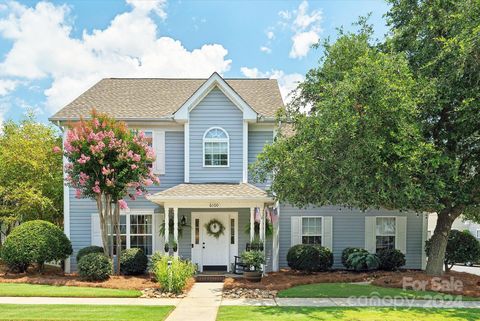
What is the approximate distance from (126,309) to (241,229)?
737 cm

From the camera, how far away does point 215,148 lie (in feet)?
53.9

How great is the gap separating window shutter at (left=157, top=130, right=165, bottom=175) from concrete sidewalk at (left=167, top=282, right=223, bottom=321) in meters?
5.46

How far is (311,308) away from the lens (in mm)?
10109

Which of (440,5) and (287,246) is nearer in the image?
(440,5)

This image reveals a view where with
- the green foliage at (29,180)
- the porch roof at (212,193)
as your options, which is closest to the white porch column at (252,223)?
the porch roof at (212,193)

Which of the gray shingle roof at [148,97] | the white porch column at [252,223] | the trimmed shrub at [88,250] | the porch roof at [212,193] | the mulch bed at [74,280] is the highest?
the gray shingle roof at [148,97]

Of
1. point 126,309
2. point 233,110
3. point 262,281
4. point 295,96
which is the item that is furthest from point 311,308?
point 233,110

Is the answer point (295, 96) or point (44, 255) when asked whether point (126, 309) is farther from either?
point (295, 96)

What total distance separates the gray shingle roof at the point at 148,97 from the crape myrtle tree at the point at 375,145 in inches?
181

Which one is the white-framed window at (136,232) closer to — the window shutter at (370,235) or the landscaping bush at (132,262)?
the landscaping bush at (132,262)

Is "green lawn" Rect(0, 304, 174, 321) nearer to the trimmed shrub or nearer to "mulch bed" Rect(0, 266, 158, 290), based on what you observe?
"mulch bed" Rect(0, 266, 158, 290)

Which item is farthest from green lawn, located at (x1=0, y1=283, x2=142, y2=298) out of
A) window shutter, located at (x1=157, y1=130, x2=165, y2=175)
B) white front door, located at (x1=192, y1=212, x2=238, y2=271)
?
window shutter, located at (x1=157, y1=130, x2=165, y2=175)

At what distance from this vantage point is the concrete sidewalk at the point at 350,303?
1051 centimetres

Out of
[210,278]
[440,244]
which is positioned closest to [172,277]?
[210,278]
